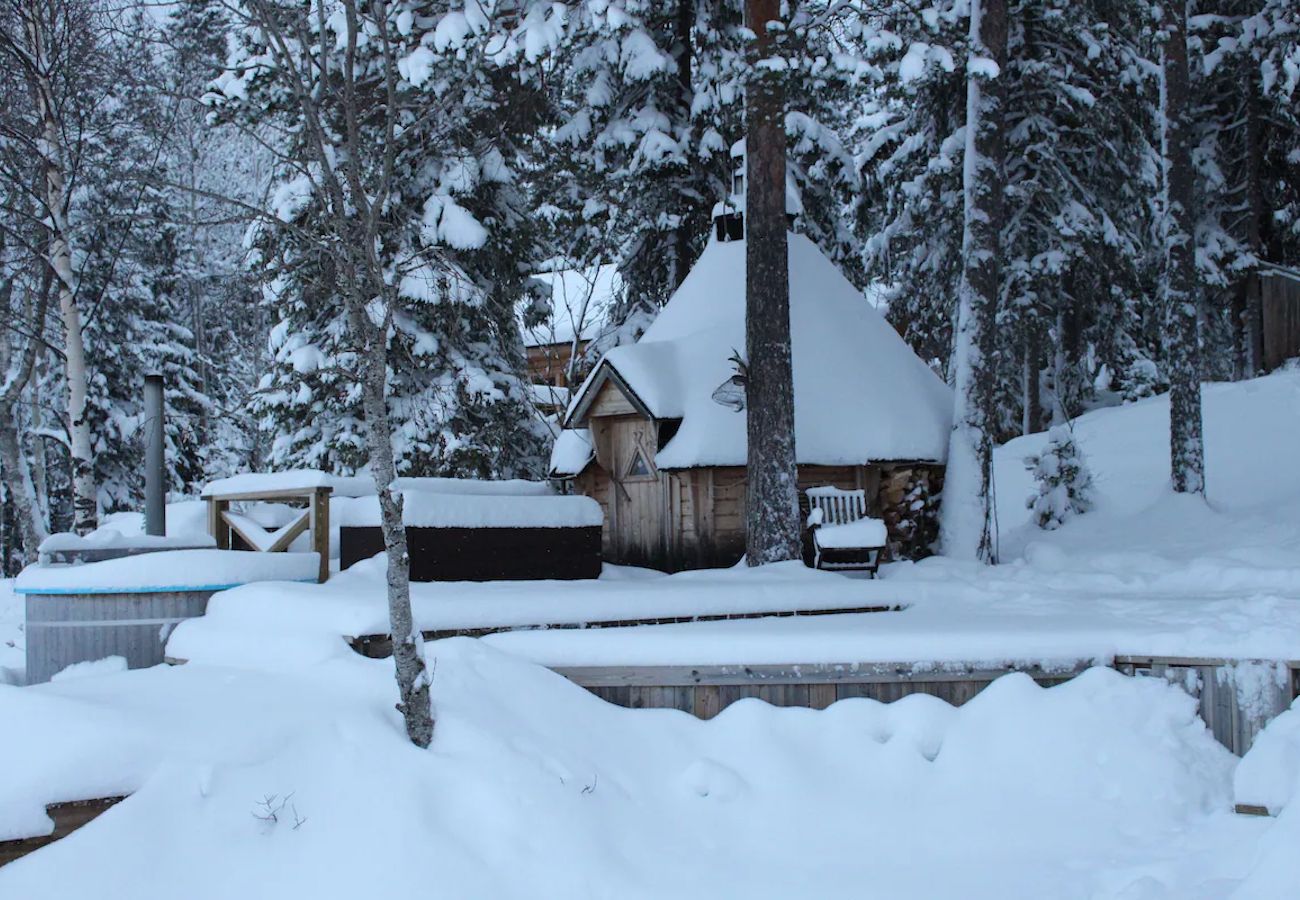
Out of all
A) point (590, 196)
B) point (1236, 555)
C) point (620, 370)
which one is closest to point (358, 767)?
point (620, 370)

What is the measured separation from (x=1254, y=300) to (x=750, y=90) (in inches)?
614

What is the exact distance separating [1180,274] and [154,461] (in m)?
12.5

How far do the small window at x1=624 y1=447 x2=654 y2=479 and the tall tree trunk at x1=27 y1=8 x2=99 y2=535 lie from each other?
6530 mm

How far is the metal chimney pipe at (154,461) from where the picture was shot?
989cm

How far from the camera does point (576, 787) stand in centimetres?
532

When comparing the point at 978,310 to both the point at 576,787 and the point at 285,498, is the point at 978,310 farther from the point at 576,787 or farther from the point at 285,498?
the point at 576,787

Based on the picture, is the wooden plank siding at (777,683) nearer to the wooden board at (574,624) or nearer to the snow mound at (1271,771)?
the wooden board at (574,624)

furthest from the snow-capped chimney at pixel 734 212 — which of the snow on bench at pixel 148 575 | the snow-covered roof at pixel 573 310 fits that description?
the snow-covered roof at pixel 573 310

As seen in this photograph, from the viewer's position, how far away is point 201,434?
74.9 ft

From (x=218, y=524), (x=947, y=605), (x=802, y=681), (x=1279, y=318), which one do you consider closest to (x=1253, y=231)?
(x=1279, y=318)

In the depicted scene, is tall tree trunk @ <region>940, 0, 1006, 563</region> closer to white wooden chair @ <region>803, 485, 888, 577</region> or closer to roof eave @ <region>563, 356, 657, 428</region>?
white wooden chair @ <region>803, 485, 888, 577</region>

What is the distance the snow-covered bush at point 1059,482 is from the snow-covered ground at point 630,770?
5.88m

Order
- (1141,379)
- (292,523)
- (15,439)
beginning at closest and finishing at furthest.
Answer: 1. (292,523)
2. (15,439)
3. (1141,379)

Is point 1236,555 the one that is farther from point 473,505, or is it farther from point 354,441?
point 354,441
